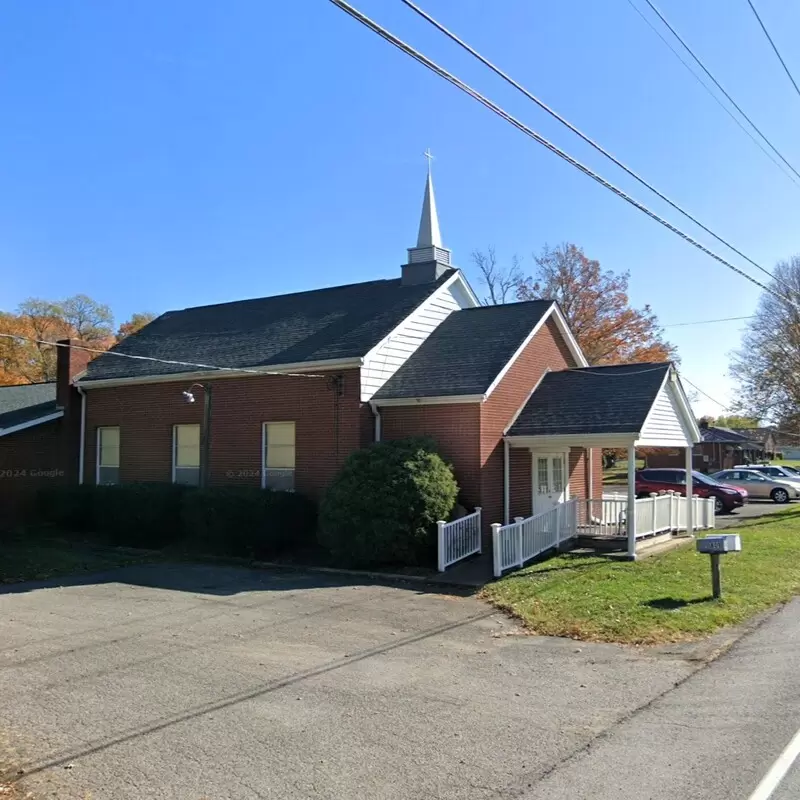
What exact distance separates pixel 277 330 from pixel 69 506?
23.9 ft

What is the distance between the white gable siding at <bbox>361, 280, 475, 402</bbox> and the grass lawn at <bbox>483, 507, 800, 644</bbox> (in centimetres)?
570

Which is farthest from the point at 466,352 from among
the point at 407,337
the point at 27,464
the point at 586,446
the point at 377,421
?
the point at 27,464

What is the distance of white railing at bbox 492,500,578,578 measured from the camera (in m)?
13.7

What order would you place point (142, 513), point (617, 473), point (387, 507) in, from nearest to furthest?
point (387, 507) < point (142, 513) < point (617, 473)

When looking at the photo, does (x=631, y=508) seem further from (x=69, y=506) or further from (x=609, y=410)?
(x=69, y=506)

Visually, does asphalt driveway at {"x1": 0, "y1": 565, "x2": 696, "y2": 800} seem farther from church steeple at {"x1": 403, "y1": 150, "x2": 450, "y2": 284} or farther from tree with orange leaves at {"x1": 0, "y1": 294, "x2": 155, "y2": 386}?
tree with orange leaves at {"x1": 0, "y1": 294, "x2": 155, "y2": 386}

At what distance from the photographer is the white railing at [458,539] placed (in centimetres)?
1421

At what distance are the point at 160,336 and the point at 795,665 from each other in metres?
20.8

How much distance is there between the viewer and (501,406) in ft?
55.4

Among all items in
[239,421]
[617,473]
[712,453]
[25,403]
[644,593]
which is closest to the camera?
[644,593]

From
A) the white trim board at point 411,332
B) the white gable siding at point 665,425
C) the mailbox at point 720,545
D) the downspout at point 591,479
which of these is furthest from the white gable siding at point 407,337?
the mailbox at point 720,545

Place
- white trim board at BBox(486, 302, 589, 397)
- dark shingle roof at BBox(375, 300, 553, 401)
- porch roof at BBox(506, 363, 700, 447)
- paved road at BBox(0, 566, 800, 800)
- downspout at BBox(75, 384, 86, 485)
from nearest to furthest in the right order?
paved road at BBox(0, 566, 800, 800), porch roof at BBox(506, 363, 700, 447), white trim board at BBox(486, 302, 589, 397), dark shingle roof at BBox(375, 300, 553, 401), downspout at BBox(75, 384, 86, 485)

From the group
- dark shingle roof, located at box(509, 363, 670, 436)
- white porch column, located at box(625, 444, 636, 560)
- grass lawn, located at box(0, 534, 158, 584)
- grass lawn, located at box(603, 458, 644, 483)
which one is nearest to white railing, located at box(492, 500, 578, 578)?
white porch column, located at box(625, 444, 636, 560)

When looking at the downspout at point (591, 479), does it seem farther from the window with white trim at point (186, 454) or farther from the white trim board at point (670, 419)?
the window with white trim at point (186, 454)
